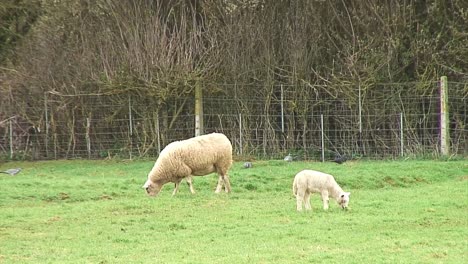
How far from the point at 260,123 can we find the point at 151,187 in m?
9.52

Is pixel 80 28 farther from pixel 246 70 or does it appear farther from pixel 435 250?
pixel 435 250

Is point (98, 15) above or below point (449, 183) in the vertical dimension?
above

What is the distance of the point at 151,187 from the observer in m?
16.6

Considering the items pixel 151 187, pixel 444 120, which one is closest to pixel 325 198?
pixel 151 187

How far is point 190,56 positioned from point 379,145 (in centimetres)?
678

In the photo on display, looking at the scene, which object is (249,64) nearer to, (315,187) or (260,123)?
(260,123)

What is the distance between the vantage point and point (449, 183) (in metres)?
18.3

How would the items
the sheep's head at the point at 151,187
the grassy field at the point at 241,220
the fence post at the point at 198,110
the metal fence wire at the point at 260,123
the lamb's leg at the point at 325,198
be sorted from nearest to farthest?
1. the grassy field at the point at 241,220
2. the lamb's leg at the point at 325,198
3. the sheep's head at the point at 151,187
4. the metal fence wire at the point at 260,123
5. the fence post at the point at 198,110

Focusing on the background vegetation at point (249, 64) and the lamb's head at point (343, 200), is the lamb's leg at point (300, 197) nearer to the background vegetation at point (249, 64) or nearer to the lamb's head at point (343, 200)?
the lamb's head at point (343, 200)

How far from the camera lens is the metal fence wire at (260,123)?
24750mm

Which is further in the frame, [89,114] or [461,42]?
[89,114]

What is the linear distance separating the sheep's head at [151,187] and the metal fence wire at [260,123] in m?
8.16

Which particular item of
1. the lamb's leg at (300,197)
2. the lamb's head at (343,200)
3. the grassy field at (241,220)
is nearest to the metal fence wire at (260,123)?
the grassy field at (241,220)

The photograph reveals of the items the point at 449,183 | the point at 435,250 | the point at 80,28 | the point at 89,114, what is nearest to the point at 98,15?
the point at 80,28
